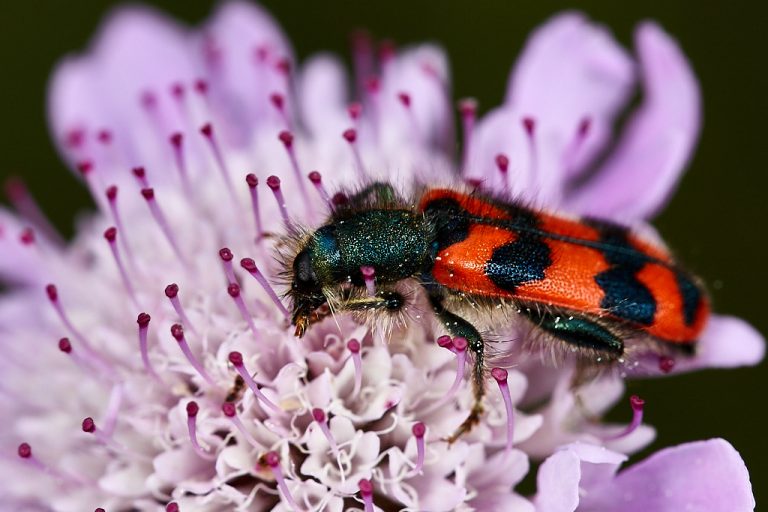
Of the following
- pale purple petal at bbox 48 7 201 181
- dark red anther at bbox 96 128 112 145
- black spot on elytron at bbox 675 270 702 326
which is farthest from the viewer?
pale purple petal at bbox 48 7 201 181

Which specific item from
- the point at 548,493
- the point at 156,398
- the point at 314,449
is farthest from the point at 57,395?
the point at 548,493

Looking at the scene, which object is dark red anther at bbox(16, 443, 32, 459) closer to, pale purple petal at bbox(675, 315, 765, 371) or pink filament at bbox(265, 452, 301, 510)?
pink filament at bbox(265, 452, 301, 510)

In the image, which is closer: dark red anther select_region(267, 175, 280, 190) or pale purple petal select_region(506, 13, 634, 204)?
dark red anther select_region(267, 175, 280, 190)

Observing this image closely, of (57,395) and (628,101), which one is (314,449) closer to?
(57,395)

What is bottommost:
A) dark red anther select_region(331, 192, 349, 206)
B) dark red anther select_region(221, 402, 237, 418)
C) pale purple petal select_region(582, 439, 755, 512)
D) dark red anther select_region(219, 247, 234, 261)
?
pale purple petal select_region(582, 439, 755, 512)

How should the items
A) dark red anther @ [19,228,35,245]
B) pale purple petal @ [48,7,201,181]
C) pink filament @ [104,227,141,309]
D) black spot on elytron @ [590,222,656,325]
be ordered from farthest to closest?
1. pale purple petal @ [48,7,201,181]
2. dark red anther @ [19,228,35,245]
3. pink filament @ [104,227,141,309]
4. black spot on elytron @ [590,222,656,325]

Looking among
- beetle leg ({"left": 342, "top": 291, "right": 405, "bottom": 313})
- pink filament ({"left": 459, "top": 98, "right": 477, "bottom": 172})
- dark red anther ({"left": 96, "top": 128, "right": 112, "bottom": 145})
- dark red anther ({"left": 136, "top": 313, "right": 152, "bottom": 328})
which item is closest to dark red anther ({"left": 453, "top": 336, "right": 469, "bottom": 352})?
beetle leg ({"left": 342, "top": 291, "right": 405, "bottom": 313})

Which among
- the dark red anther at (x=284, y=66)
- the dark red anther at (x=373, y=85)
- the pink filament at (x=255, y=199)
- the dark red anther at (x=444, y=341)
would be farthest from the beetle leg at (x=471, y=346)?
the dark red anther at (x=284, y=66)
